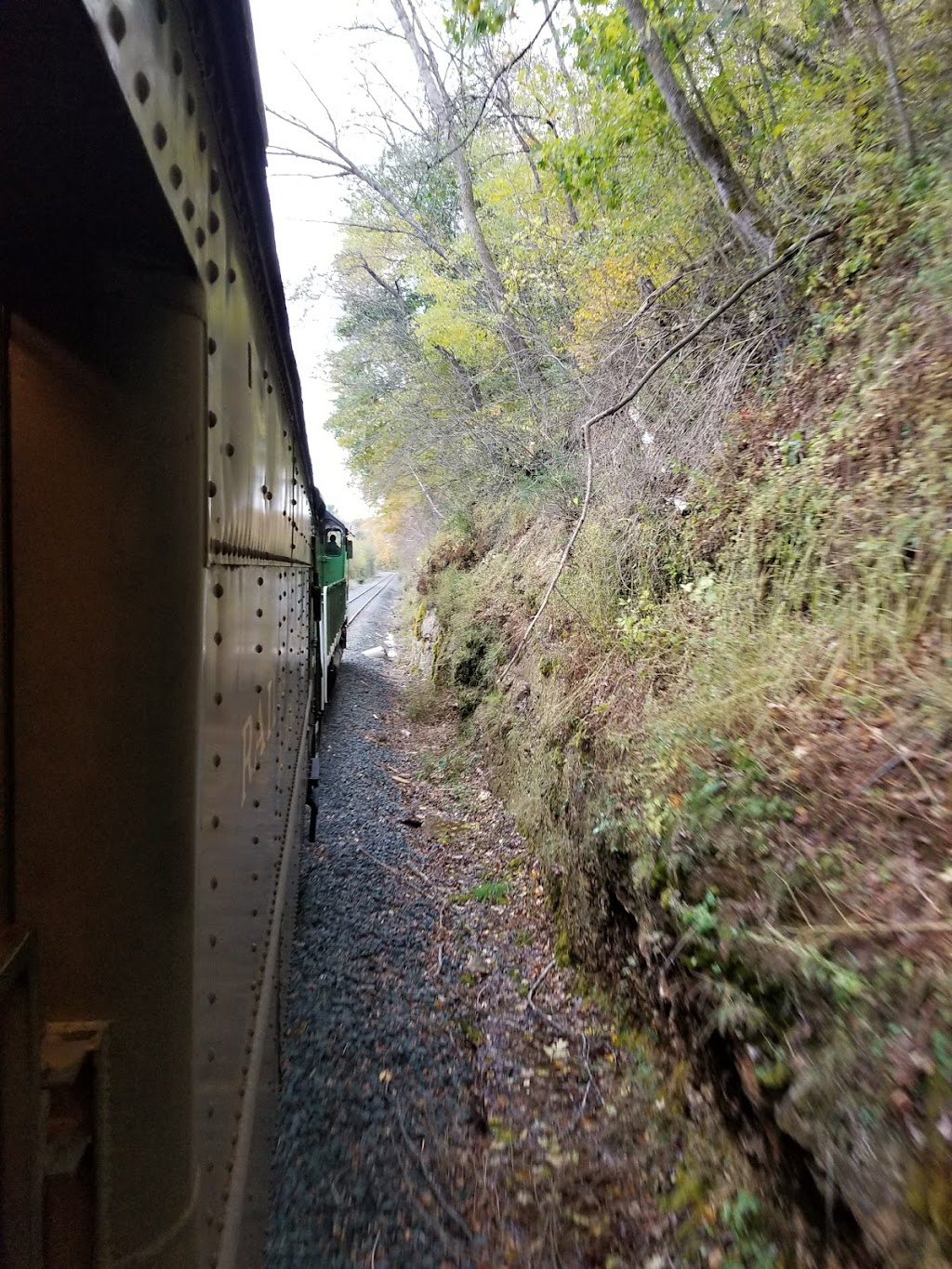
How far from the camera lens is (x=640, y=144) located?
6.43 meters

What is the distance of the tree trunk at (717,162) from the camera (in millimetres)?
5617

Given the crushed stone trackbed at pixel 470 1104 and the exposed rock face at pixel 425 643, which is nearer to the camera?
the crushed stone trackbed at pixel 470 1104

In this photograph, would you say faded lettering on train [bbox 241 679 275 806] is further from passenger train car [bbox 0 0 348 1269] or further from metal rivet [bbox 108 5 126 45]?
metal rivet [bbox 108 5 126 45]

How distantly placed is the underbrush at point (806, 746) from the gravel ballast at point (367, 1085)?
3.46 feet

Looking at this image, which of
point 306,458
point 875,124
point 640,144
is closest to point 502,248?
point 640,144

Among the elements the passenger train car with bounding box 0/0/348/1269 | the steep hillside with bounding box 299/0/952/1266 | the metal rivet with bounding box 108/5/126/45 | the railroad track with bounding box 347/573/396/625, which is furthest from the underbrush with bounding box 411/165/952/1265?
the railroad track with bounding box 347/573/396/625

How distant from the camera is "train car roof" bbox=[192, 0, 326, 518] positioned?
1134mm

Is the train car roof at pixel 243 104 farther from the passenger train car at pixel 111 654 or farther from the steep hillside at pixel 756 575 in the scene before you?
the steep hillside at pixel 756 575

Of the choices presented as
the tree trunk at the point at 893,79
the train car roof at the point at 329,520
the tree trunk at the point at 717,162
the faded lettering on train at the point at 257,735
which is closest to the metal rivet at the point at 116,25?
the faded lettering on train at the point at 257,735

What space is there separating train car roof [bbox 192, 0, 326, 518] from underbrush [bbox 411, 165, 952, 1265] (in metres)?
2.76

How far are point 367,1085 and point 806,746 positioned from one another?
8.42 ft

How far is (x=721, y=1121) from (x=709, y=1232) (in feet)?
1.13

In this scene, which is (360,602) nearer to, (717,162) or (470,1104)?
(717,162)

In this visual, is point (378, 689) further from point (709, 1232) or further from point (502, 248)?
point (709, 1232)
